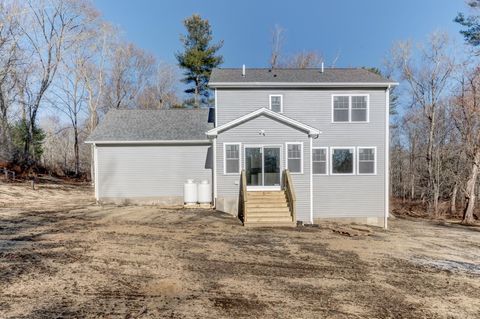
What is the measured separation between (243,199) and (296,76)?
292 inches

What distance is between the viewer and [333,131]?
14633 millimetres

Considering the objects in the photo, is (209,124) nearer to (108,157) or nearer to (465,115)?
(108,157)

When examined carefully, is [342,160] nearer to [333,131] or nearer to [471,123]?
Result: [333,131]

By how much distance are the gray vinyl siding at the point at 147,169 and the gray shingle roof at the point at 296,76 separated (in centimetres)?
396

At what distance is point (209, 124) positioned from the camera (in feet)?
54.9

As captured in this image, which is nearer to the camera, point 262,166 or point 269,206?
point 269,206

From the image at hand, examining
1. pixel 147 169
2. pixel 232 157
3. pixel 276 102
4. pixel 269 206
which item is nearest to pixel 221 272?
pixel 269 206

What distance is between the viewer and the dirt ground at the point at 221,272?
455cm

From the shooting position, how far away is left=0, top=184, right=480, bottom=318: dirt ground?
4.55 meters

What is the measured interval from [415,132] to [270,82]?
22.6 metres

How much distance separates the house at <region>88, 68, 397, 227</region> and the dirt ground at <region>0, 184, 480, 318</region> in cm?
339

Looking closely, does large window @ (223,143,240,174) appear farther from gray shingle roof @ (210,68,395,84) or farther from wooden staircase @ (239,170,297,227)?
gray shingle roof @ (210,68,395,84)

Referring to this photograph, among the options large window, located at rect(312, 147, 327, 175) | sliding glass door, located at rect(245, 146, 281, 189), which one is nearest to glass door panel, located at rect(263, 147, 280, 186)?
sliding glass door, located at rect(245, 146, 281, 189)

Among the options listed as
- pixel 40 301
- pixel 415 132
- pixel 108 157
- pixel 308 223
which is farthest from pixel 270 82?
pixel 415 132
